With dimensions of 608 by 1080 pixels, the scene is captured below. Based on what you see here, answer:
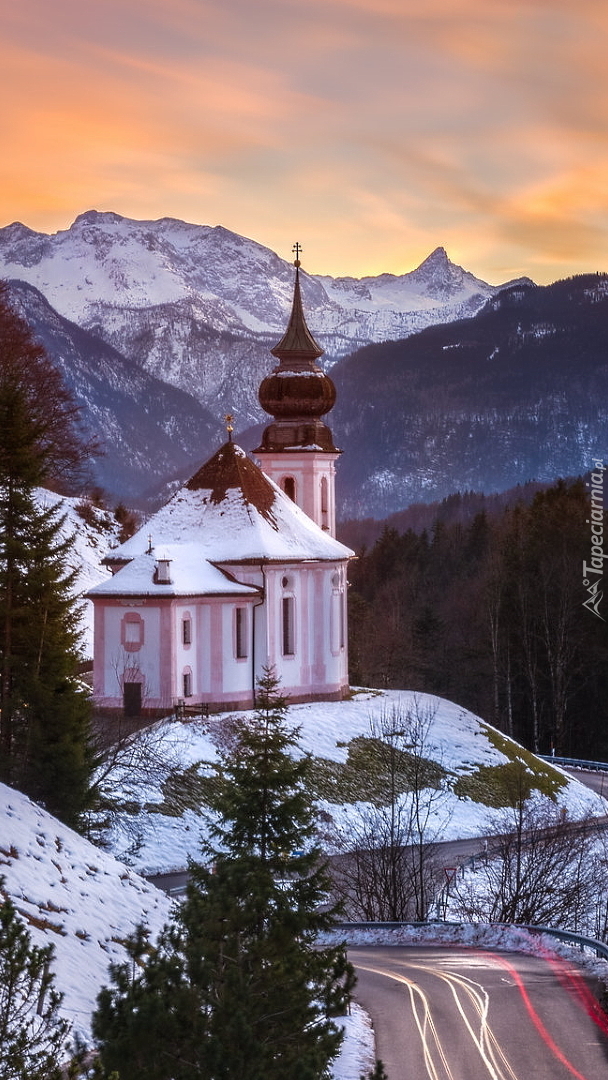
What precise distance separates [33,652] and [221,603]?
69.0 feet

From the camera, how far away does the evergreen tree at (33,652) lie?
99.3 ft

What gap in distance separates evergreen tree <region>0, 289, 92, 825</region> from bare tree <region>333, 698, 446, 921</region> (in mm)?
5534

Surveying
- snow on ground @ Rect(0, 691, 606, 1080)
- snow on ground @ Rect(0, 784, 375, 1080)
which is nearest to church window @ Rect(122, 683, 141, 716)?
Answer: snow on ground @ Rect(0, 691, 606, 1080)

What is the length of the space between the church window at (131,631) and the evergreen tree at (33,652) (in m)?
18.2

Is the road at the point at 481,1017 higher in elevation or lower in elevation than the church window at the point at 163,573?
lower

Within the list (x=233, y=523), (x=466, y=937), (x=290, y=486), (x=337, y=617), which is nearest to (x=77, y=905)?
(x=466, y=937)

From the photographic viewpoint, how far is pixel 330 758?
48500 mm

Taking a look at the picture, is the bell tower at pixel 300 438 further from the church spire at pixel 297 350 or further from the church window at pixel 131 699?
the church window at pixel 131 699

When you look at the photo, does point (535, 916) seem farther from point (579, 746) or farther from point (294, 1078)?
point (579, 746)

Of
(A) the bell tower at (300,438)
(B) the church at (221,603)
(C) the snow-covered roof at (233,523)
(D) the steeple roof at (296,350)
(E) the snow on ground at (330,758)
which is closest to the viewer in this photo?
(E) the snow on ground at (330,758)

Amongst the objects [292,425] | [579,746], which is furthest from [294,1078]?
[579,746]

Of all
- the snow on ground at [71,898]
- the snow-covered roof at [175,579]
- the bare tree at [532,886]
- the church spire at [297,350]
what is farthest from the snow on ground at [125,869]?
the church spire at [297,350]

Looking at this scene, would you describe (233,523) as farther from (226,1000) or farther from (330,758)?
(226,1000)

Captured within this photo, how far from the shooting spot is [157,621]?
49688mm
